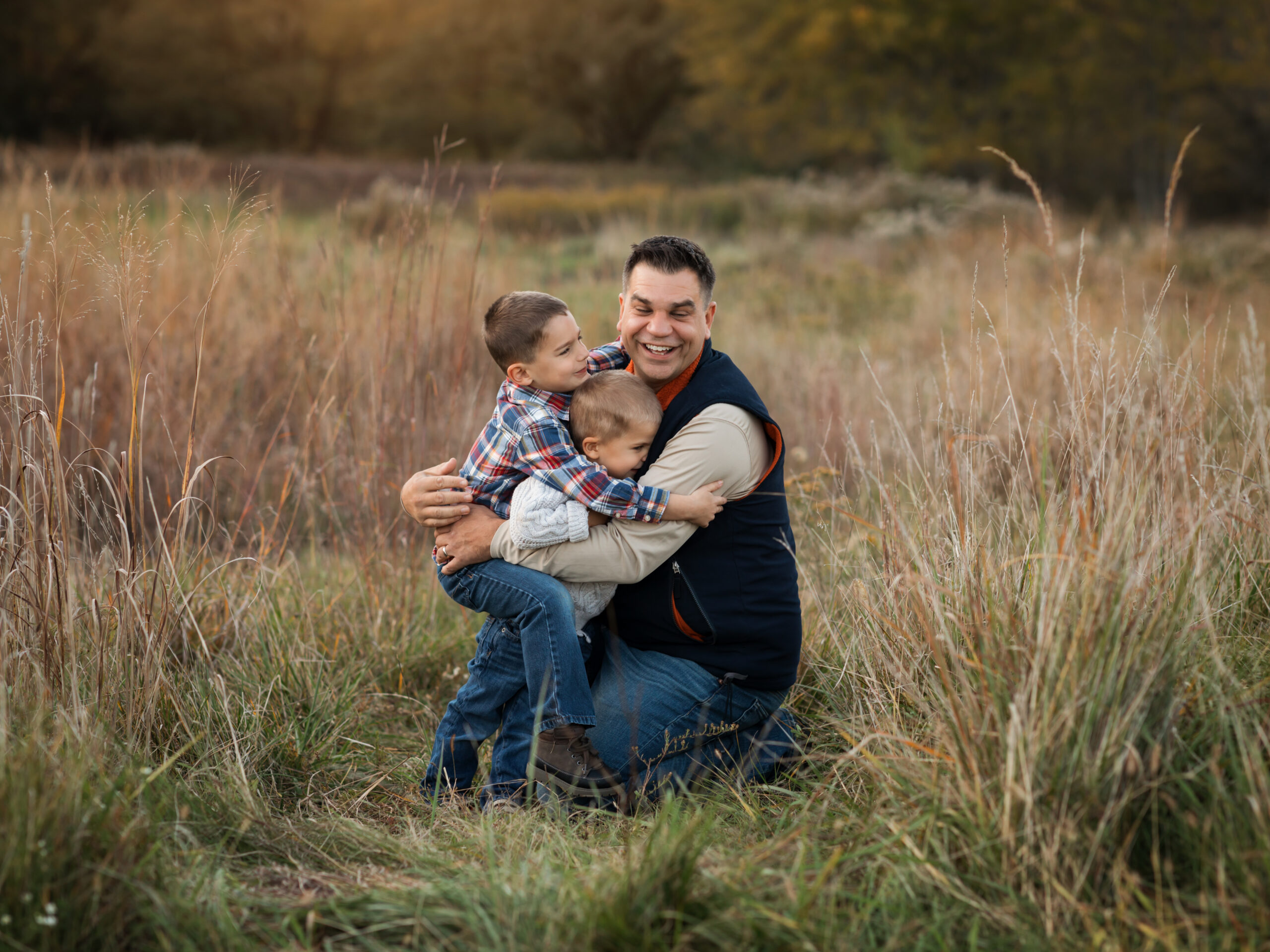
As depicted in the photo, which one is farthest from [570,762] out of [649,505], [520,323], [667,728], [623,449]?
[520,323]

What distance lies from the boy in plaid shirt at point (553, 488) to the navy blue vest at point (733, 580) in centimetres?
19

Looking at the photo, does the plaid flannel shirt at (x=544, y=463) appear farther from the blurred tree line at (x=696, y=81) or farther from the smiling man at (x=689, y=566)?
the blurred tree line at (x=696, y=81)

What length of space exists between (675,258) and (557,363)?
0.48 meters

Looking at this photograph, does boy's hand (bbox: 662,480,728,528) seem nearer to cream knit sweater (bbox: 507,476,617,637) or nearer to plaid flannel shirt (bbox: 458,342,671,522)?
plaid flannel shirt (bbox: 458,342,671,522)

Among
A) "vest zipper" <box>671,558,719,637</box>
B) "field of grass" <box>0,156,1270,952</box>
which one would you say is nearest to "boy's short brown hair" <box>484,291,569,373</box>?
"vest zipper" <box>671,558,719,637</box>

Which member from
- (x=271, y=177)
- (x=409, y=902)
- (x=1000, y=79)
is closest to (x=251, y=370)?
(x=409, y=902)

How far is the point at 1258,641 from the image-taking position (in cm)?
259

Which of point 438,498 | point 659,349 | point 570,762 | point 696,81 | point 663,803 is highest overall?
point 696,81

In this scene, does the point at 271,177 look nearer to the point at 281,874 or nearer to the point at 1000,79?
the point at 281,874

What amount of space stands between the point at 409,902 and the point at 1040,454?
1.87 meters

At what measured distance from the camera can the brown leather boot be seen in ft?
8.75

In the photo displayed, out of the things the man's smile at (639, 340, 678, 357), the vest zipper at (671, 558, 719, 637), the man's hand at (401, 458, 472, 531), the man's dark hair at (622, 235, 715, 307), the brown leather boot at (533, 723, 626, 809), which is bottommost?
the brown leather boot at (533, 723, 626, 809)

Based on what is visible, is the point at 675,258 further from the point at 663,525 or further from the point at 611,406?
the point at 663,525

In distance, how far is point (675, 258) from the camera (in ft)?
9.34
